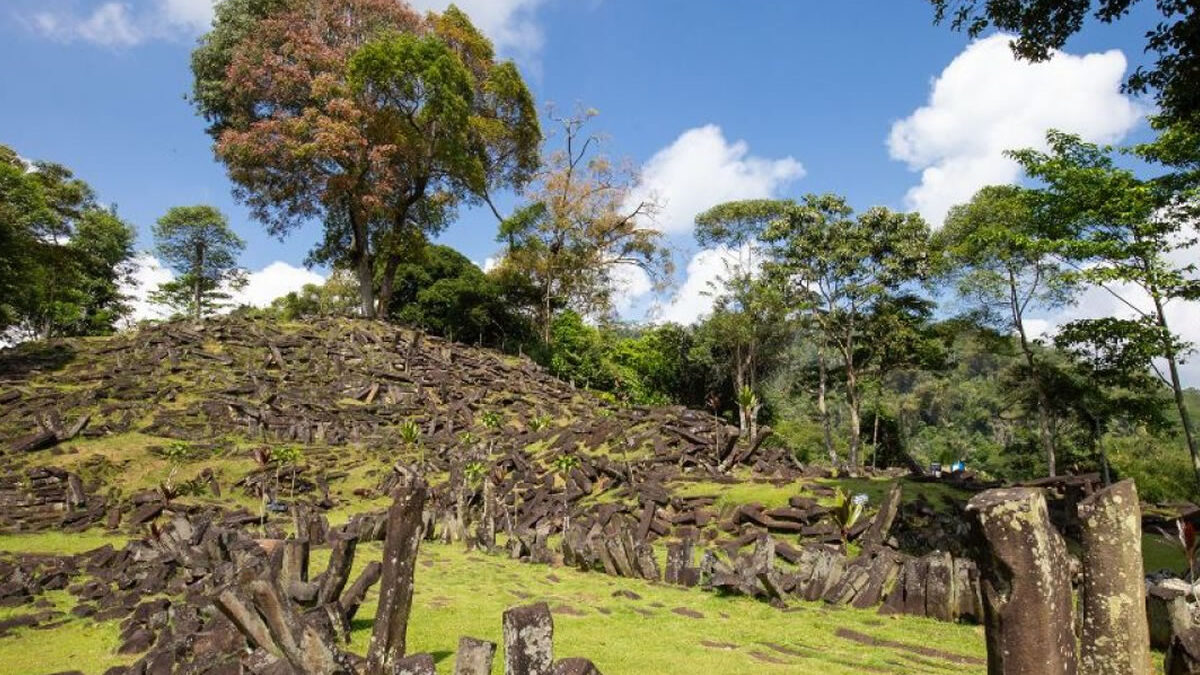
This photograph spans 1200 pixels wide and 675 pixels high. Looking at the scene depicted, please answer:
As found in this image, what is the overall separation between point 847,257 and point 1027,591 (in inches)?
1149

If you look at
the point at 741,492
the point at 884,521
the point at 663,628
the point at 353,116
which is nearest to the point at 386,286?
the point at 353,116

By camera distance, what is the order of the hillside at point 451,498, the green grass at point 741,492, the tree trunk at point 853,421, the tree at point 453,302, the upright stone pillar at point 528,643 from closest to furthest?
1. the upright stone pillar at point 528,643
2. the hillside at point 451,498
3. the green grass at point 741,492
4. the tree trunk at point 853,421
5. the tree at point 453,302

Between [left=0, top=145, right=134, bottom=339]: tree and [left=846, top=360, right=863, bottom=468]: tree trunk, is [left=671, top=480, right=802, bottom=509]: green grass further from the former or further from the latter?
[left=0, top=145, right=134, bottom=339]: tree

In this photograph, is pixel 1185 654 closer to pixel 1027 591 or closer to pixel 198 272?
pixel 1027 591

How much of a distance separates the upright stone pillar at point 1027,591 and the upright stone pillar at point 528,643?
104 inches

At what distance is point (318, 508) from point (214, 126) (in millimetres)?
29364

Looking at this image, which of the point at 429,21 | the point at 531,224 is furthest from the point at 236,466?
the point at 429,21

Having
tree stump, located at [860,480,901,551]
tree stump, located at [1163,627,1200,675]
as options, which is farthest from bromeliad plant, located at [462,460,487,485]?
tree stump, located at [1163,627,1200,675]

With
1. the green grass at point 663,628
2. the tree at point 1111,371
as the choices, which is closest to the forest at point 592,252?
the tree at point 1111,371

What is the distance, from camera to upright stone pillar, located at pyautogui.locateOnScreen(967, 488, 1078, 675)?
343 centimetres

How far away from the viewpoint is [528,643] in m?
4.49

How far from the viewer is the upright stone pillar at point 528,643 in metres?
4.46

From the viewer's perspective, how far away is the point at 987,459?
48656mm

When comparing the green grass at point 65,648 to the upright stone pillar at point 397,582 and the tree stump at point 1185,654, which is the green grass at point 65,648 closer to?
the upright stone pillar at point 397,582
